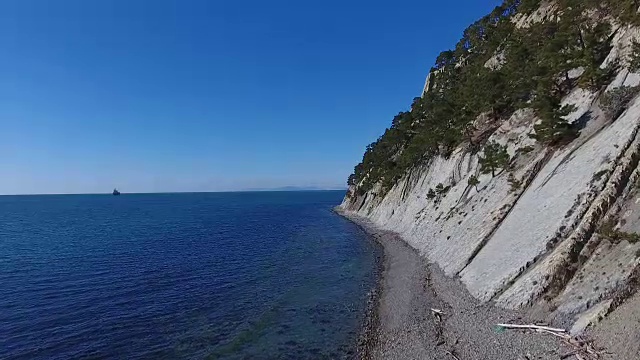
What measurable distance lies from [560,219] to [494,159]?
16.4 meters

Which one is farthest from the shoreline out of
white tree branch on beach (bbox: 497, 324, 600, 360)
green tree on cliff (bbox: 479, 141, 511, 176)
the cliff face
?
green tree on cliff (bbox: 479, 141, 511, 176)

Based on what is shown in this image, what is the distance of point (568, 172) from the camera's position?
25625 mm

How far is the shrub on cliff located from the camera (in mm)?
25875

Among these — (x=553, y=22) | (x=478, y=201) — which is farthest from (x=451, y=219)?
(x=553, y=22)

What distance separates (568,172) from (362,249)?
28.4 m

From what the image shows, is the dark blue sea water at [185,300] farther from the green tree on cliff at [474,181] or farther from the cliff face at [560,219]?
the green tree on cliff at [474,181]

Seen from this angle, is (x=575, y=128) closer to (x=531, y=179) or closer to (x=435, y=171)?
(x=531, y=179)

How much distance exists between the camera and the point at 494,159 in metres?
37.8

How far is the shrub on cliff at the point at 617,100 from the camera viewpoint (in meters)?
25.9

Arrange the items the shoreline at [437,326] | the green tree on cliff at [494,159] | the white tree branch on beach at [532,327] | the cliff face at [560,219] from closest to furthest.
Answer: the white tree branch on beach at [532,327] < the shoreline at [437,326] < the cliff face at [560,219] < the green tree on cliff at [494,159]

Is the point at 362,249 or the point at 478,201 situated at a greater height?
the point at 478,201

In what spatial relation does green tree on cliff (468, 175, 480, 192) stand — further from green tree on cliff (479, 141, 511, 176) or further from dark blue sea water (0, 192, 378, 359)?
dark blue sea water (0, 192, 378, 359)

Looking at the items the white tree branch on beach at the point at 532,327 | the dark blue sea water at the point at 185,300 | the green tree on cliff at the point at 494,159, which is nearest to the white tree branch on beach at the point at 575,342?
the white tree branch on beach at the point at 532,327

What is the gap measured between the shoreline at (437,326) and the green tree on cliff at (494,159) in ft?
43.2
